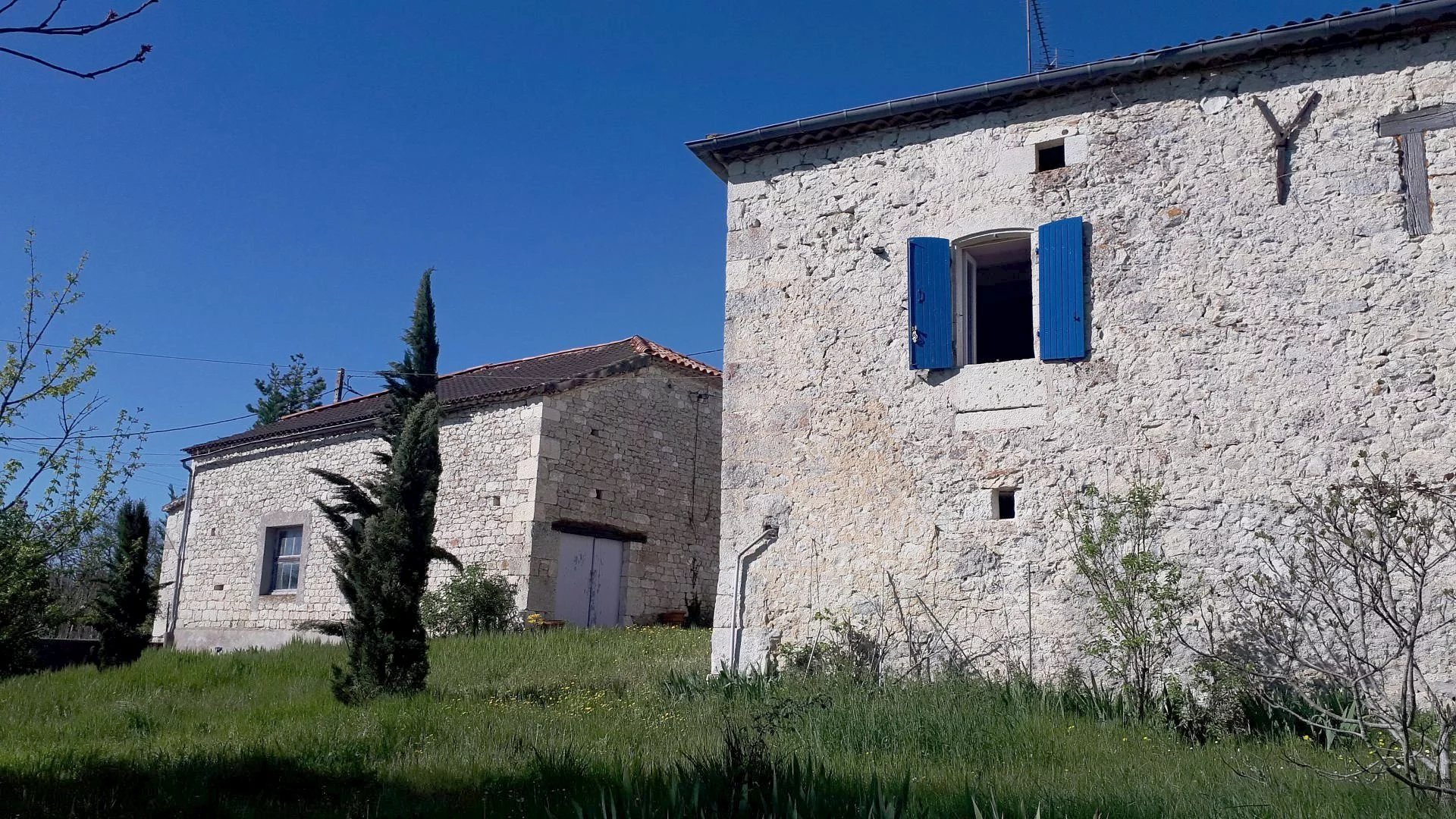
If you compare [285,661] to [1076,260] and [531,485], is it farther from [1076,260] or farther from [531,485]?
[1076,260]

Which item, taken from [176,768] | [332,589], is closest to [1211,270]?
[176,768]

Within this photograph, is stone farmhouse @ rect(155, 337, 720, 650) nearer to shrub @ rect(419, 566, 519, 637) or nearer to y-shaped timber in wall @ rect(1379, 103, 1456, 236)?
shrub @ rect(419, 566, 519, 637)

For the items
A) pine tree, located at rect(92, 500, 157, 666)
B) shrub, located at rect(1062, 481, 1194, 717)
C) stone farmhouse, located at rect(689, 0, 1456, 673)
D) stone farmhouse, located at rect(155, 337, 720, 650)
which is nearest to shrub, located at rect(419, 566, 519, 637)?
stone farmhouse, located at rect(155, 337, 720, 650)

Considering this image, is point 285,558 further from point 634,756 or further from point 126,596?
point 634,756

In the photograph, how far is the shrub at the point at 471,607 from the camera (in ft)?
45.1

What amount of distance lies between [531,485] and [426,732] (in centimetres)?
726

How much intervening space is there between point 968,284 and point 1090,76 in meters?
1.96

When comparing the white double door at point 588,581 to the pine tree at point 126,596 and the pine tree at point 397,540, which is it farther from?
the pine tree at point 126,596

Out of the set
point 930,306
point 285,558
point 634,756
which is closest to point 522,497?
point 285,558

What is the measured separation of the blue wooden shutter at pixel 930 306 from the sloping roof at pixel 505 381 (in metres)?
6.88

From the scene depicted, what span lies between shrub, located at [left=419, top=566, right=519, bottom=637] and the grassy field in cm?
407

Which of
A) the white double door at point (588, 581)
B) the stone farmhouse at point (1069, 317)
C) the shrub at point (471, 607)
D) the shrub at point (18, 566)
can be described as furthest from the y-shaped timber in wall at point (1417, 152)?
the shrub at point (471, 607)

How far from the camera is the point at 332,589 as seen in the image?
16672mm

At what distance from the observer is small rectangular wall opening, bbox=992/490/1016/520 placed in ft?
28.0
